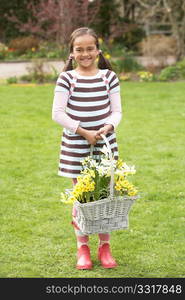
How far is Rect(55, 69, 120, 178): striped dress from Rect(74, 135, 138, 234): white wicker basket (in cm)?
22

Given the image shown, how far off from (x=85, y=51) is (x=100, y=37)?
16739mm

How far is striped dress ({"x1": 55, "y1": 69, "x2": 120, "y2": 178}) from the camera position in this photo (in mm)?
4020

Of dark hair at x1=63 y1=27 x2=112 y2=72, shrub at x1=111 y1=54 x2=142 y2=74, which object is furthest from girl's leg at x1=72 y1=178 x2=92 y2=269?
shrub at x1=111 y1=54 x2=142 y2=74

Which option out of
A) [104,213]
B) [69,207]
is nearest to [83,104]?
[104,213]

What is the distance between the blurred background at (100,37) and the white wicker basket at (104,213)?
370 inches

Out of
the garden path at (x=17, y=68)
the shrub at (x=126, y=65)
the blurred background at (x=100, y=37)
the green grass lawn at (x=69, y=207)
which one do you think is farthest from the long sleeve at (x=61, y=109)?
the garden path at (x=17, y=68)

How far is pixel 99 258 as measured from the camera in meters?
4.29

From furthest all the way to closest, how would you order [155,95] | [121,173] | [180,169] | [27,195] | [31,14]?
1. [31,14]
2. [155,95]
3. [180,169]
4. [27,195]
5. [121,173]

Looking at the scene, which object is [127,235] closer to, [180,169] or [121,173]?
[121,173]

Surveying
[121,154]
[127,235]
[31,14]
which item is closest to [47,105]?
[121,154]

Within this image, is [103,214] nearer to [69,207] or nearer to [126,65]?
[69,207]

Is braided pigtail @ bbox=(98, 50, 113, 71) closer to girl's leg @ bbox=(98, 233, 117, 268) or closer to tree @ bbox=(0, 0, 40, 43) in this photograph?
girl's leg @ bbox=(98, 233, 117, 268)

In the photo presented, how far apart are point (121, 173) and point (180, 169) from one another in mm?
2952

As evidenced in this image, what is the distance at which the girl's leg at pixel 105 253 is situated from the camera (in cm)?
421
